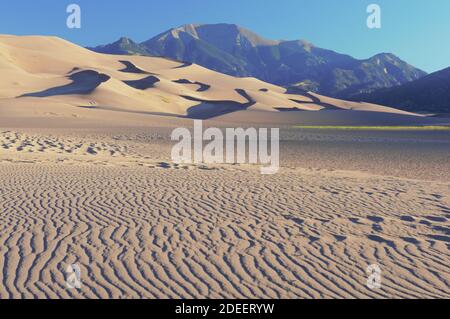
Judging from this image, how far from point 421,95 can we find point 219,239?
163 metres

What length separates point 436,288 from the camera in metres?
5.09

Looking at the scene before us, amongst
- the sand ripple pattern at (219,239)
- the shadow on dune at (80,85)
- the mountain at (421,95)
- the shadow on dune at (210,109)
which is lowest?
the sand ripple pattern at (219,239)

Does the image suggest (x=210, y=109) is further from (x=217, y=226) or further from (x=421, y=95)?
(x=421, y=95)

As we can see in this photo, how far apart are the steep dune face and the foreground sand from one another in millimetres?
32324

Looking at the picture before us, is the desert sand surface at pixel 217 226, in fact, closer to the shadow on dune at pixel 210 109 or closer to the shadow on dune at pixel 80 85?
the shadow on dune at pixel 210 109

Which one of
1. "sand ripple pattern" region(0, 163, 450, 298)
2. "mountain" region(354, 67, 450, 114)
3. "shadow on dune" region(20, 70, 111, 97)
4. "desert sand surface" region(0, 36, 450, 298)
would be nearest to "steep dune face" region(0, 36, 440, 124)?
"shadow on dune" region(20, 70, 111, 97)

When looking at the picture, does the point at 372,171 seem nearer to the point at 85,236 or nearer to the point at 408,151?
the point at 408,151

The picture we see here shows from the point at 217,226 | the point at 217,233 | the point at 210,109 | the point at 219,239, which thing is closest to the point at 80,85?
the point at 210,109

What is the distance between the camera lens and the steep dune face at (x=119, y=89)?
2276 inches

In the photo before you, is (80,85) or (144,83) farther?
(144,83)

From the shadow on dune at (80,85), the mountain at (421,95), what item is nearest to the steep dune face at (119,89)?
the shadow on dune at (80,85)

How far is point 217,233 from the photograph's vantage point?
7.08 metres

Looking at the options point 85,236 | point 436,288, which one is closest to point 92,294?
point 85,236
